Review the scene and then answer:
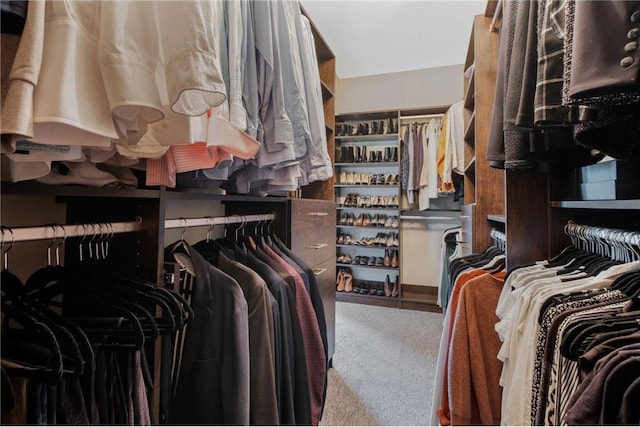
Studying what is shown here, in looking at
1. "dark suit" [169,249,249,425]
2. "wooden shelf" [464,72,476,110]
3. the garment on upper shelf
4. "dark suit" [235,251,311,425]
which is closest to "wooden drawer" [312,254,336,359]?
"dark suit" [235,251,311,425]

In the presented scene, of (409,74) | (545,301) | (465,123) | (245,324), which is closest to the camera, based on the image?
(545,301)

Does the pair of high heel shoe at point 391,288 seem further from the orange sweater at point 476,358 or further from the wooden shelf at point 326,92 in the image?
the orange sweater at point 476,358

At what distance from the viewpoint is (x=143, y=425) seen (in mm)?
731

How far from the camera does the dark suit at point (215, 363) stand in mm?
883

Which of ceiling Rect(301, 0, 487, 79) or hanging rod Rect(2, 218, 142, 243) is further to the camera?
ceiling Rect(301, 0, 487, 79)

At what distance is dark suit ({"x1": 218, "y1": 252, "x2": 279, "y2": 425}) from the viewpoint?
3.19ft

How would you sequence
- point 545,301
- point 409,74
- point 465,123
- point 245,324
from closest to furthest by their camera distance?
point 545,301, point 245,324, point 465,123, point 409,74

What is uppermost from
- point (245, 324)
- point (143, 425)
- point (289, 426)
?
point (245, 324)

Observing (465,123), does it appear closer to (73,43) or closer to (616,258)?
(616,258)

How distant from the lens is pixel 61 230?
709mm

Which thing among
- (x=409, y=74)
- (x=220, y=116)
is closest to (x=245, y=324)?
(x=220, y=116)

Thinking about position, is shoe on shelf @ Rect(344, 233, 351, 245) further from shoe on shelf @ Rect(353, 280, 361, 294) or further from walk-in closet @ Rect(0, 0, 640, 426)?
walk-in closet @ Rect(0, 0, 640, 426)

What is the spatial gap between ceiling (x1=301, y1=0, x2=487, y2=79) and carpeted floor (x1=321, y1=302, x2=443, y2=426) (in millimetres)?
2624

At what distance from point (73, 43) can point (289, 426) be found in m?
1.13
